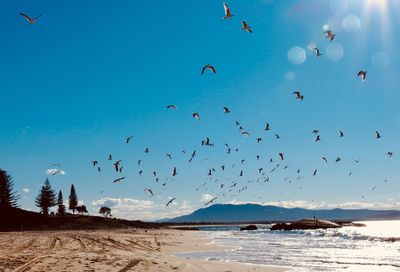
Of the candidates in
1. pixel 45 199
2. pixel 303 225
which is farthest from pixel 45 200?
pixel 303 225

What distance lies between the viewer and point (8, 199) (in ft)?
342

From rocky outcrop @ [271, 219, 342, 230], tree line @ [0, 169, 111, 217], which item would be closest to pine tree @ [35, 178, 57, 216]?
tree line @ [0, 169, 111, 217]

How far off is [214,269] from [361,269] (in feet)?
29.3

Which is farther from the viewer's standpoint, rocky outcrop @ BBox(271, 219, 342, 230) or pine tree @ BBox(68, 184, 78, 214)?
pine tree @ BBox(68, 184, 78, 214)

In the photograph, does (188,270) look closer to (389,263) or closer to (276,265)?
(276,265)

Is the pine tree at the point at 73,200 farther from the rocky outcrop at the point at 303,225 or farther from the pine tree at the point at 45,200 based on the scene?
the rocky outcrop at the point at 303,225

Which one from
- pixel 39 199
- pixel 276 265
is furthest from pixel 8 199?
pixel 276 265

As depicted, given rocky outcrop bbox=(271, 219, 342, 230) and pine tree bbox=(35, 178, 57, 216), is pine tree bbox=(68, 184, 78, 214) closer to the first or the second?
pine tree bbox=(35, 178, 57, 216)

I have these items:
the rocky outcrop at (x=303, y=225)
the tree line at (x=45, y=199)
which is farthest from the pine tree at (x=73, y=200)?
the rocky outcrop at (x=303, y=225)

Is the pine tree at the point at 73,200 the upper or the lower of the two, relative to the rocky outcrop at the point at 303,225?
upper

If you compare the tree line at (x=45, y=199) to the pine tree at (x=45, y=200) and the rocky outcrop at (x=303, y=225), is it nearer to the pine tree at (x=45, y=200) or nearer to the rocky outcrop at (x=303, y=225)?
the pine tree at (x=45, y=200)

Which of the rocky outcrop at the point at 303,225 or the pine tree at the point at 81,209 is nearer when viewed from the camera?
the rocky outcrop at the point at 303,225

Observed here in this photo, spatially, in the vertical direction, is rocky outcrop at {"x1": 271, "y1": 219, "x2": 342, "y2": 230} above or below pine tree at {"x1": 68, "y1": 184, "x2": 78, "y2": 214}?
below

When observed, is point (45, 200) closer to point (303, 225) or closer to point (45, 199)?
point (45, 199)
